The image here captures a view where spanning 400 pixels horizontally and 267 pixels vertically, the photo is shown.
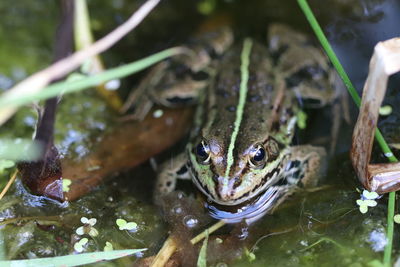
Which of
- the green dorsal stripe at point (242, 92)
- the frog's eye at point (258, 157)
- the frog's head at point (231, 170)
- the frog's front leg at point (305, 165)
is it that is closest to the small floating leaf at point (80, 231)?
the frog's head at point (231, 170)

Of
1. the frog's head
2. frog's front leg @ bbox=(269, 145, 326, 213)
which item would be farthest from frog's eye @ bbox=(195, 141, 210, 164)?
frog's front leg @ bbox=(269, 145, 326, 213)

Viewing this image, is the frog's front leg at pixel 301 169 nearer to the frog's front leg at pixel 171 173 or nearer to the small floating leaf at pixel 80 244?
the frog's front leg at pixel 171 173

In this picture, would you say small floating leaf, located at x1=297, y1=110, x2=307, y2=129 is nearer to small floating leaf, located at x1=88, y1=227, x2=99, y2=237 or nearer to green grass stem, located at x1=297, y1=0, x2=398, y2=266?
green grass stem, located at x1=297, y1=0, x2=398, y2=266

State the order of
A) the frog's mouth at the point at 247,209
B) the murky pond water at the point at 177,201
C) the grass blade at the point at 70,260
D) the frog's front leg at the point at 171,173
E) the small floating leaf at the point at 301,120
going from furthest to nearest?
the small floating leaf at the point at 301,120, the frog's front leg at the point at 171,173, the frog's mouth at the point at 247,209, the murky pond water at the point at 177,201, the grass blade at the point at 70,260

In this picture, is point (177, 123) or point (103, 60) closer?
point (177, 123)

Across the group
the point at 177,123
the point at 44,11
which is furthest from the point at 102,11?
the point at 177,123

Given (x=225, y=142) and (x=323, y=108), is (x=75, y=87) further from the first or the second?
(x=323, y=108)

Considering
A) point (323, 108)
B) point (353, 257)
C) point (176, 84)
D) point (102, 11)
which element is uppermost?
point (102, 11)

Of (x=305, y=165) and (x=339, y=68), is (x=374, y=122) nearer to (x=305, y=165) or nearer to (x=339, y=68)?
(x=339, y=68)
